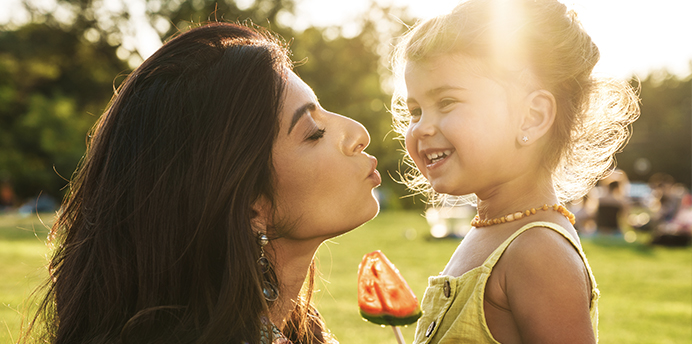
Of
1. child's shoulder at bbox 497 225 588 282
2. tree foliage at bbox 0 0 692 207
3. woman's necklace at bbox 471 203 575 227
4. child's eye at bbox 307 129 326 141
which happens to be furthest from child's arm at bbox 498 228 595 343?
tree foliage at bbox 0 0 692 207

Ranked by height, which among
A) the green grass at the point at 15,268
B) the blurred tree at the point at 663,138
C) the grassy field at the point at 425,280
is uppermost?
the blurred tree at the point at 663,138

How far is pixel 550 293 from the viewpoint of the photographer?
6.50 feet

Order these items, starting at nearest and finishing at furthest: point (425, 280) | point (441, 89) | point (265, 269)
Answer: point (265, 269), point (441, 89), point (425, 280)

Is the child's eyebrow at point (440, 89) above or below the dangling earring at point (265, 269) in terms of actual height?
above

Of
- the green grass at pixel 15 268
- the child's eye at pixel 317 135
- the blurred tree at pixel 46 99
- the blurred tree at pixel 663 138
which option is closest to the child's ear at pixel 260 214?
the child's eye at pixel 317 135

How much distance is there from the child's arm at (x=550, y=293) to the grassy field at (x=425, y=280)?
1164mm

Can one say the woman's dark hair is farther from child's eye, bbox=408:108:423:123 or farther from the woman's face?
child's eye, bbox=408:108:423:123

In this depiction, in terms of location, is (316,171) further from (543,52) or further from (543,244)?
(543,52)

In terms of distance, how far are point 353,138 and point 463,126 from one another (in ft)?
1.61

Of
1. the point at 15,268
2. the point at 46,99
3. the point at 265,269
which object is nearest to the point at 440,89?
the point at 265,269

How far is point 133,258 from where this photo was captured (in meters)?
2.00

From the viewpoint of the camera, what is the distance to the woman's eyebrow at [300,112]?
2201 mm

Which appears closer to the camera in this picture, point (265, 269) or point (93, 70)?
point (265, 269)

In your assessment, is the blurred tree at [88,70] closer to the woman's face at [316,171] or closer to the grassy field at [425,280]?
the grassy field at [425,280]
